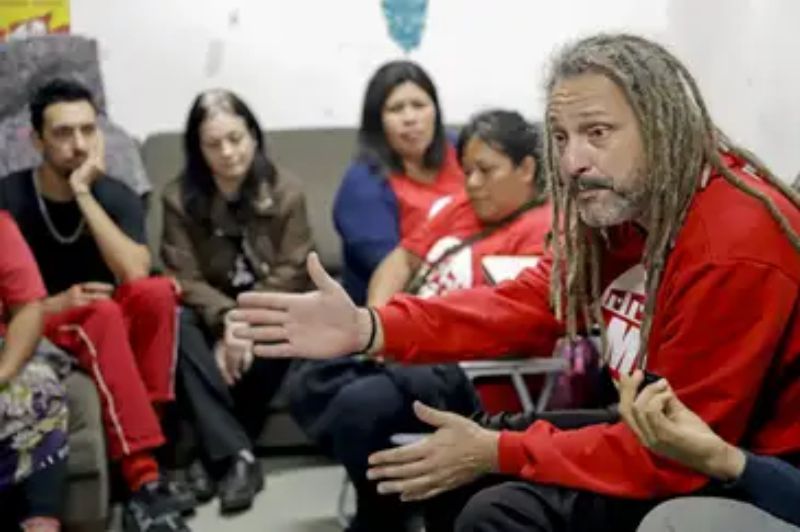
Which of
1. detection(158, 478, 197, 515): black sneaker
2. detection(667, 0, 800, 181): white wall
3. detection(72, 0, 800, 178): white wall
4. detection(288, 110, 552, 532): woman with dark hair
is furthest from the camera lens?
detection(72, 0, 800, 178): white wall

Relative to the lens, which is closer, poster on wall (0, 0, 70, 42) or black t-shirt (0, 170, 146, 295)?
black t-shirt (0, 170, 146, 295)

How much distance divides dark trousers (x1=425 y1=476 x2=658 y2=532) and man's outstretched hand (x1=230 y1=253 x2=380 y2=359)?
370mm

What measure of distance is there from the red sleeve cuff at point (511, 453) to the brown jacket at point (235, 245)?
5.97ft

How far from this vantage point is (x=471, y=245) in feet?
9.18

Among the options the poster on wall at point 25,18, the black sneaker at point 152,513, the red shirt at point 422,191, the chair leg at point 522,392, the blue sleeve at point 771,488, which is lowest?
the black sneaker at point 152,513

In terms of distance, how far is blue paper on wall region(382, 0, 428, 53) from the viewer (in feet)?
13.4

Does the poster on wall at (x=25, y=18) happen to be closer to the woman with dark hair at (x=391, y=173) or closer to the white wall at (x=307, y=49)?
the white wall at (x=307, y=49)

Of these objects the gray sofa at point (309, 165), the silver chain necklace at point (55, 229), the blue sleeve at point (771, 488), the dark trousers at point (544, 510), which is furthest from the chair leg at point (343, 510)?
the blue sleeve at point (771, 488)

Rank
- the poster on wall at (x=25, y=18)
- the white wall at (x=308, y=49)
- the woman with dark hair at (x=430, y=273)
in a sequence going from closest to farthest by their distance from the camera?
the woman with dark hair at (x=430, y=273) → the poster on wall at (x=25, y=18) → the white wall at (x=308, y=49)

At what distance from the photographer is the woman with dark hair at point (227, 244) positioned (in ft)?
10.8

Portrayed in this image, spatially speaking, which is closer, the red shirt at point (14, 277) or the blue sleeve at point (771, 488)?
the blue sleeve at point (771, 488)

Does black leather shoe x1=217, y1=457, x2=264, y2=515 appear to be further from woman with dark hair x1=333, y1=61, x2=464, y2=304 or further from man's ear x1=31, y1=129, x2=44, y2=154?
man's ear x1=31, y1=129, x2=44, y2=154

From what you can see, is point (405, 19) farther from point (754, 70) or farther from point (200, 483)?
point (200, 483)

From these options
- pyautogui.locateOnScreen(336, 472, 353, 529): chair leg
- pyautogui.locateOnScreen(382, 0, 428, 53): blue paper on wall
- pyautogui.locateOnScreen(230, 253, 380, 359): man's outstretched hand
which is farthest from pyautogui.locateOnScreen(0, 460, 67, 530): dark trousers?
pyautogui.locateOnScreen(382, 0, 428, 53): blue paper on wall
